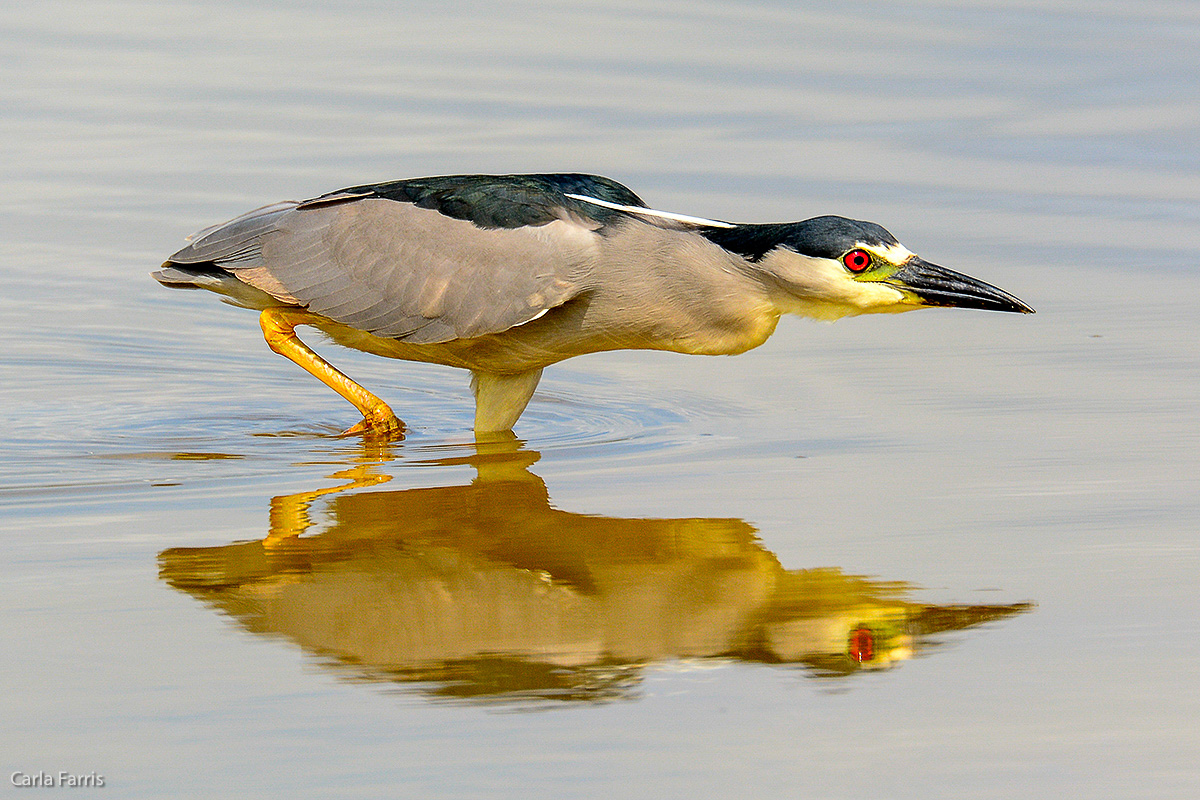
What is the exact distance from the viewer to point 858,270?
7051mm

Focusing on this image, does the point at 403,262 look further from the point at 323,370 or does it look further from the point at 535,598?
the point at 535,598

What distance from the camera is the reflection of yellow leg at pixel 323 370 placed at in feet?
25.9

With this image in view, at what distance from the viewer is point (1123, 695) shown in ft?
15.7

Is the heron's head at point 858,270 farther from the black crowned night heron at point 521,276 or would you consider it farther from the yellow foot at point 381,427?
the yellow foot at point 381,427

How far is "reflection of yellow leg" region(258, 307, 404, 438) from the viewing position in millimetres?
7883

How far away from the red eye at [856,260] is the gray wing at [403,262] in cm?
102

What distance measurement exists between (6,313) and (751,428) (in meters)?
4.50

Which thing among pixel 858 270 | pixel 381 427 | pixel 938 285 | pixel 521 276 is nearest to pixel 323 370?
pixel 381 427

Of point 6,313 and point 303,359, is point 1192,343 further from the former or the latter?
point 6,313

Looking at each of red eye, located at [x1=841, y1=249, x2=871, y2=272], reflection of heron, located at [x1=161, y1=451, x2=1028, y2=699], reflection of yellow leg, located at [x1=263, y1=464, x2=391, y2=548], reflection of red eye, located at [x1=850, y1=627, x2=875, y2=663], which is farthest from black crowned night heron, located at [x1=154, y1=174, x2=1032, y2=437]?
reflection of red eye, located at [x1=850, y1=627, x2=875, y2=663]

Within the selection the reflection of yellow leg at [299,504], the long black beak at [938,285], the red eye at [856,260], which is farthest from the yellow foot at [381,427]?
the long black beak at [938,285]

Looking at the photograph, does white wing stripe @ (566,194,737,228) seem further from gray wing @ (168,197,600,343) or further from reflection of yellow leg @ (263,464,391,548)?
reflection of yellow leg @ (263,464,391,548)

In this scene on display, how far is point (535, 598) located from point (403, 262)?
2.67 meters

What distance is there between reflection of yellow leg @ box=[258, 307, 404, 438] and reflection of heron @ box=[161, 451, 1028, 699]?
1294mm
